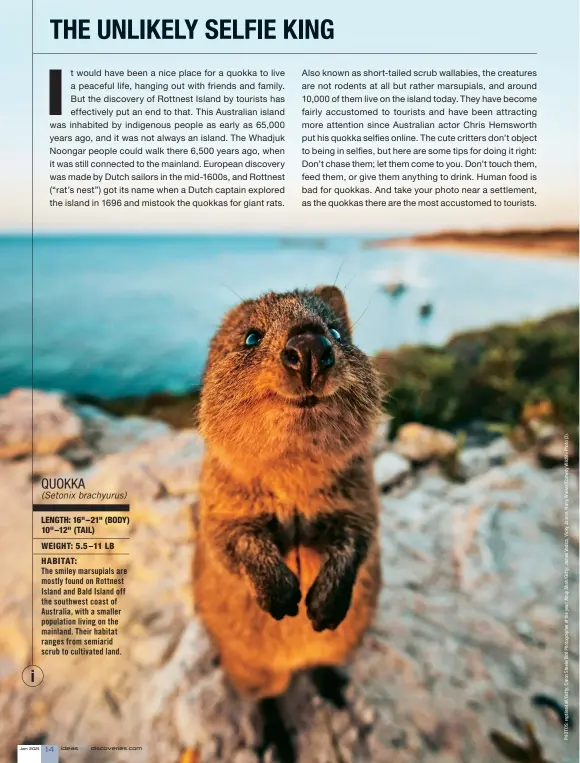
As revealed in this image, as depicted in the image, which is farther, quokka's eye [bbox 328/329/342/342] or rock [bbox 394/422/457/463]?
rock [bbox 394/422/457/463]

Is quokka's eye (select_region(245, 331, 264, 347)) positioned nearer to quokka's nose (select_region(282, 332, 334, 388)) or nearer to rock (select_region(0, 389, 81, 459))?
quokka's nose (select_region(282, 332, 334, 388))

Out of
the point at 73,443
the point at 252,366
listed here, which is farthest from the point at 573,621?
the point at 73,443

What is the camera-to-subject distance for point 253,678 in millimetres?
1616

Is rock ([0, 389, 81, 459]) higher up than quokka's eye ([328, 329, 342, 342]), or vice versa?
quokka's eye ([328, 329, 342, 342])

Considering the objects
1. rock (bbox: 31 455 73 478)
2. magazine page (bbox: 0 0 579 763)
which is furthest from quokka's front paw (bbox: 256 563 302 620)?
rock (bbox: 31 455 73 478)

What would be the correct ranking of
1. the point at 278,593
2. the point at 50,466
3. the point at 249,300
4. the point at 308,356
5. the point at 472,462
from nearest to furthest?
the point at 308,356 < the point at 278,593 < the point at 249,300 < the point at 50,466 < the point at 472,462

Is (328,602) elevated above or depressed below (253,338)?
below

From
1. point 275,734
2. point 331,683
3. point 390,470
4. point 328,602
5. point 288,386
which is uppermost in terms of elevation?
point 288,386

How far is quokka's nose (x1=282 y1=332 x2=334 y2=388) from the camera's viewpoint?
1.10 m

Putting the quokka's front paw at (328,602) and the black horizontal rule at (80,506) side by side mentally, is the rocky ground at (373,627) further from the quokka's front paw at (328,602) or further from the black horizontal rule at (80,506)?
the quokka's front paw at (328,602)

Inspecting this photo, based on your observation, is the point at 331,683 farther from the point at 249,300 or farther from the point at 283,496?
the point at 249,300

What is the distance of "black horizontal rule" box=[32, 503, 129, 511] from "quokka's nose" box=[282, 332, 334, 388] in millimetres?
938

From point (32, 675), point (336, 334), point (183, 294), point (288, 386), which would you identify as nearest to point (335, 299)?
point (336, 334)

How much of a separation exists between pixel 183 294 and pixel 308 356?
0.96 meters
